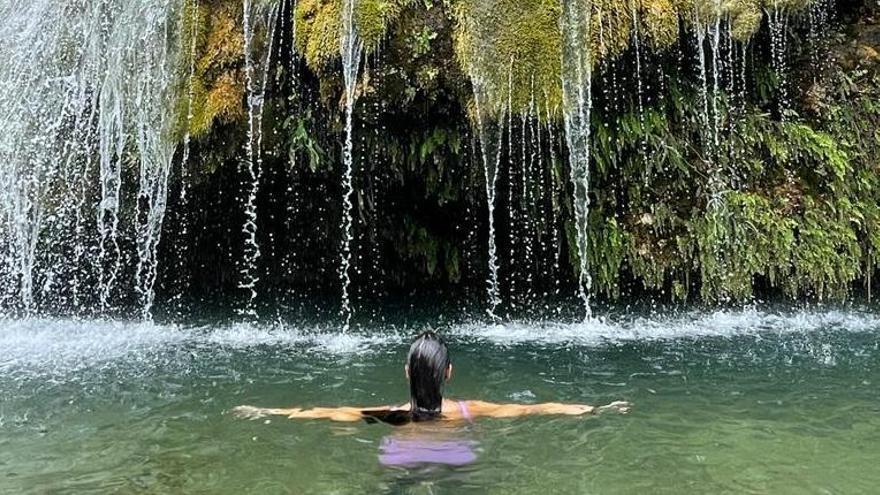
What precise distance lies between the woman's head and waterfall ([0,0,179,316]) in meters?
6.00

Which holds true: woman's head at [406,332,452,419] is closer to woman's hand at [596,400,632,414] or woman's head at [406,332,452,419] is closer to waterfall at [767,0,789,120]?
woman's hand at [596,400,632,414]

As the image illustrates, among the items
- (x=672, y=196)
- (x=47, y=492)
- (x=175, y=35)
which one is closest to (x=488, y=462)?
(x=47, y=492)

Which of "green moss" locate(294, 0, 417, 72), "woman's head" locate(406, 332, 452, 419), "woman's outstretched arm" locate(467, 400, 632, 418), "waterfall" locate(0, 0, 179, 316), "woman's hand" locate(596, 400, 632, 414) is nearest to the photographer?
"woman's head" locate(406, 332, 452, 419)

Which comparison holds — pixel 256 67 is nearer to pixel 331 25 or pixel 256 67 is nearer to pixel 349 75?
pixel 331 25

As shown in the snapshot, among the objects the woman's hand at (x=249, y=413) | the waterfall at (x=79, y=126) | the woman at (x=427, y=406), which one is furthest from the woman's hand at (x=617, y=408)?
the waterfall at (x=79, y=126)

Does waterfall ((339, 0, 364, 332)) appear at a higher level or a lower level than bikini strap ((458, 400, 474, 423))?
higher

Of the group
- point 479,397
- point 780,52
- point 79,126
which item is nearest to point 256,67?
point 79,126

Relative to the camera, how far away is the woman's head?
5148 millimetres

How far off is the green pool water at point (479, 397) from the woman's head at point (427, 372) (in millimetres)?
168

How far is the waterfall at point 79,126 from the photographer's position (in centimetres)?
1006

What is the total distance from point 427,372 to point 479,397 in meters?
2.12

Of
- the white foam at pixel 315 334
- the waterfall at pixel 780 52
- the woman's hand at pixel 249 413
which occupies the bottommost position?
the woman's hand at pixel 249 413

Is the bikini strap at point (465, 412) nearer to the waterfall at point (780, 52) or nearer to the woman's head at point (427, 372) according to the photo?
the woman's head at point (427, 372)

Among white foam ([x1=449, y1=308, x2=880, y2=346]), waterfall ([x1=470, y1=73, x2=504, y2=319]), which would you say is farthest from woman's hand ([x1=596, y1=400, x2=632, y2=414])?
waterfall ([x1=470, y1=73, x2=504, y2=319])
